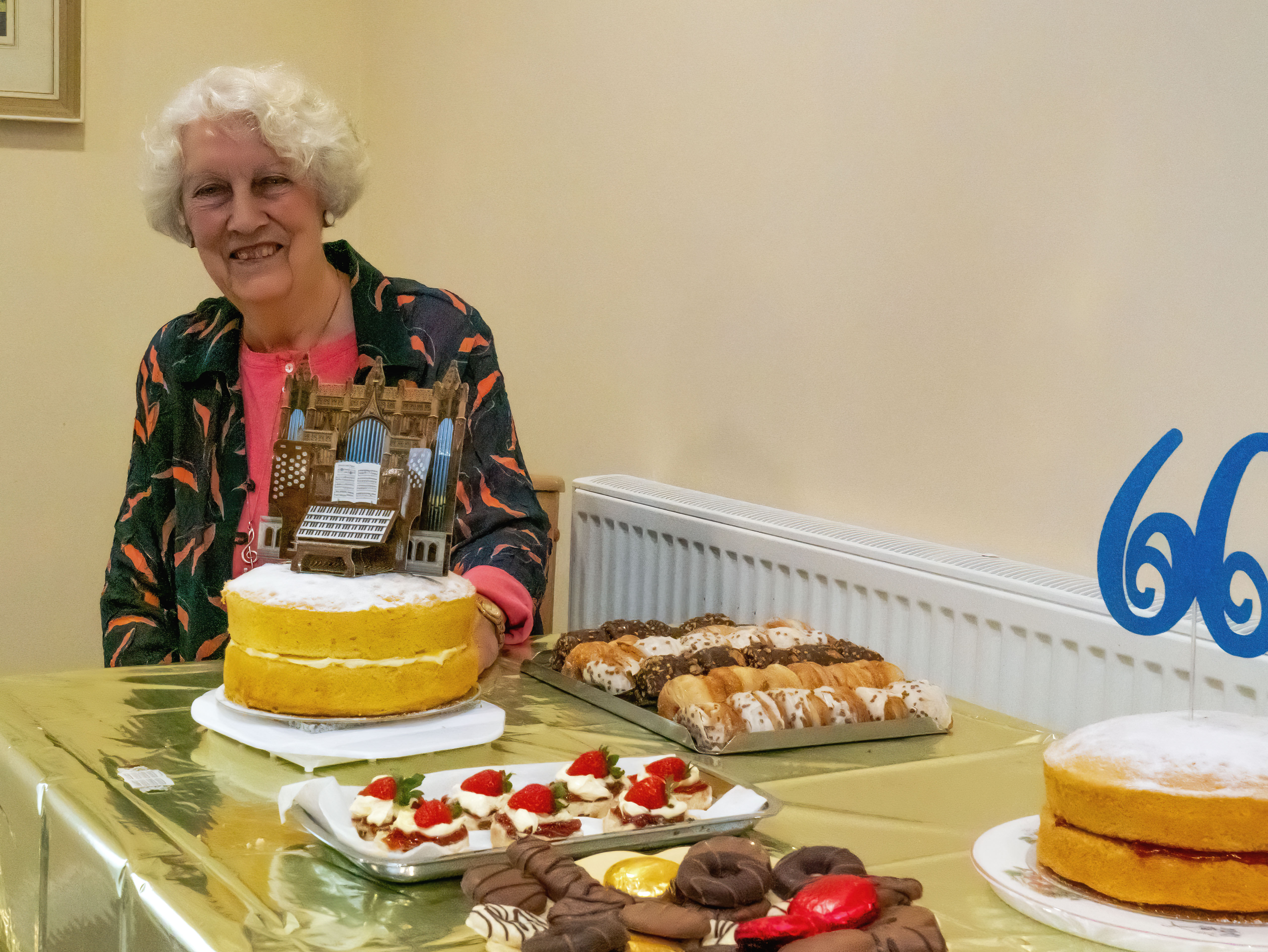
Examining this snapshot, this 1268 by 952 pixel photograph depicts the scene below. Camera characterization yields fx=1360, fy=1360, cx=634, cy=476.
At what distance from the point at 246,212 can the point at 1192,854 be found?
150 cm

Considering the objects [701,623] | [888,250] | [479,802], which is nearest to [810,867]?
[479,802]

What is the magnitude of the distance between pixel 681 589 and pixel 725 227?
67 centimetres

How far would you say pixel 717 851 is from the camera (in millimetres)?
903

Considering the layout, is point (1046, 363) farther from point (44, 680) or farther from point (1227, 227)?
point (44, 680)

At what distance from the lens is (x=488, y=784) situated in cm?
108

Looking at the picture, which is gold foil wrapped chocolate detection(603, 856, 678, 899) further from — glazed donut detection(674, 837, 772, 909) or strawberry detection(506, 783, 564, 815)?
strawberry detection(506, 783, 564, 815)

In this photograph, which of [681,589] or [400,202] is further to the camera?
[400,202]

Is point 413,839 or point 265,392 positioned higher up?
point 265,392

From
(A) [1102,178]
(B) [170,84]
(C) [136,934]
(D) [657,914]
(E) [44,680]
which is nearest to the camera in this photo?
(D) [657,914]

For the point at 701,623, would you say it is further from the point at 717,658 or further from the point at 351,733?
the point at 351,733

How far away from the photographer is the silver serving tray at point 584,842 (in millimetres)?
953

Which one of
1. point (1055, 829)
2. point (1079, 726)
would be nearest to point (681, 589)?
point (1079, 726)

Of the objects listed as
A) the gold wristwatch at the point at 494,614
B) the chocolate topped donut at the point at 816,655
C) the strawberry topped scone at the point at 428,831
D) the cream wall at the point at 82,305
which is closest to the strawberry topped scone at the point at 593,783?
the strawberry topped scone at the point at 428,831

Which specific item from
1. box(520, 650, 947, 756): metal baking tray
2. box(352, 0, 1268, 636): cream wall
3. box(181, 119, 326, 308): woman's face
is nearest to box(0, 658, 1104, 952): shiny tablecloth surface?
box(520, 650, 947, 756): metal baking tray
